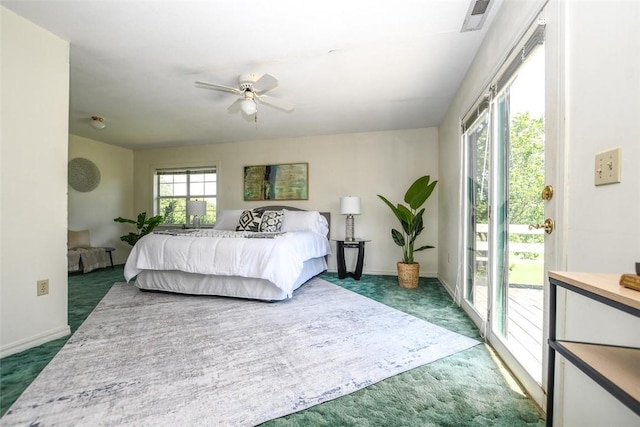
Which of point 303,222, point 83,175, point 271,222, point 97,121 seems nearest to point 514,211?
point 303,222

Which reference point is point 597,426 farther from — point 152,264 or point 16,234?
point 152,264

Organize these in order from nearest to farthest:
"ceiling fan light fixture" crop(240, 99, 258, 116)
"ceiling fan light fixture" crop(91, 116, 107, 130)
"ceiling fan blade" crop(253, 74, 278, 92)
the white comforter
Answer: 1. "ceiling fan blade" crop(253, 74, 278, 92)
2. "ceiling fan light fixture" crop(240, 99, 258, 116)
3. the white comforter
4. "ceiling fan light fixture" crop(91, 116, 107, 130)

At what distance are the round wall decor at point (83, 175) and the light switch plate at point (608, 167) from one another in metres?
6.31

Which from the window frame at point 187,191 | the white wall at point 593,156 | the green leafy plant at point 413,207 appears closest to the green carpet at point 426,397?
the white wall at point 593,156

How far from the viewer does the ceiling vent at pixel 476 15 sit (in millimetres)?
1782

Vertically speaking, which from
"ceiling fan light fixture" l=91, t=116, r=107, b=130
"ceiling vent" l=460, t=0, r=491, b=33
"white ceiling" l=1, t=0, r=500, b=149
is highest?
"white ceiling" l=1, t=0, r=500, b=149

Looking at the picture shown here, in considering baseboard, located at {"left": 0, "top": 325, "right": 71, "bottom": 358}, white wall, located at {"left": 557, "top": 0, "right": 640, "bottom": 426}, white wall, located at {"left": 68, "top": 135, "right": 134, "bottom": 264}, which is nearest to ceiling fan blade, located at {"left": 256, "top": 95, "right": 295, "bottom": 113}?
white wall, located at {"left": 557, "top": 0, "right": 640, "bottom": 426}

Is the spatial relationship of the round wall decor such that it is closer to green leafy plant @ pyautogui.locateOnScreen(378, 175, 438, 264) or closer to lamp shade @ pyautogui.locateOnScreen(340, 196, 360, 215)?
lamp shade @ pyautogui.locateOnScreen(340, 196, 360, 215)

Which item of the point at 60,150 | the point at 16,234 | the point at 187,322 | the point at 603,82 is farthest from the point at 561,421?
the point at 60,150

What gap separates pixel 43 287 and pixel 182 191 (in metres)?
3.80

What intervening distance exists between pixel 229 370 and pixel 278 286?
1204 millimetres

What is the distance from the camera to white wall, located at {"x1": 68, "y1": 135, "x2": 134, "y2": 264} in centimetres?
489

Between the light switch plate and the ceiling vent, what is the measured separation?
1.34 meters

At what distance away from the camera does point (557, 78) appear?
1.23 m
